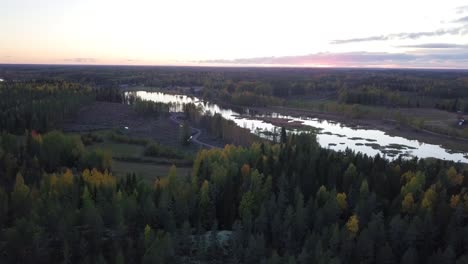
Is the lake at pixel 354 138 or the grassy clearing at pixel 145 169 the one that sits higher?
the grassy clearing at pixel 145 169

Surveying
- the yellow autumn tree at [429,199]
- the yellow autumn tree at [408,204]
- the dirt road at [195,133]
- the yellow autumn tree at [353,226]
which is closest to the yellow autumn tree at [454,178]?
the yellow autumn tree at [429,199]

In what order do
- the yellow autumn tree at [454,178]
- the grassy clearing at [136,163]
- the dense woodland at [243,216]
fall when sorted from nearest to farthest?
the dense woodland at [243,216], the yellow autumn tree at [454,178], the grassy clearing at [136,163]

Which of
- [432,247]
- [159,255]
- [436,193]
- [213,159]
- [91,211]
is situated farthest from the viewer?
[213,159]

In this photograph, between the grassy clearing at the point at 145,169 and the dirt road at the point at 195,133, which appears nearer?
the grassy clearing at the point at 145,169

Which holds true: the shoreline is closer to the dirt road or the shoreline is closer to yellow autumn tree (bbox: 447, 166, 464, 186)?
the dirt road

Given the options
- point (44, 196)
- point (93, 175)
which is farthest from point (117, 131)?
point (44, 196)

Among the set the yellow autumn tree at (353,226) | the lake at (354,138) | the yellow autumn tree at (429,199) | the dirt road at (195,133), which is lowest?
the lake at (354,138)

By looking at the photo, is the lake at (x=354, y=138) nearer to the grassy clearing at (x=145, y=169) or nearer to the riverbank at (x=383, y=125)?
the riverbank at (x=383, y=125)

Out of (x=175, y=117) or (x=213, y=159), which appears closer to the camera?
(x=213, y=159)

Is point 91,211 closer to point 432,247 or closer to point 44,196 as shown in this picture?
point 44,196
